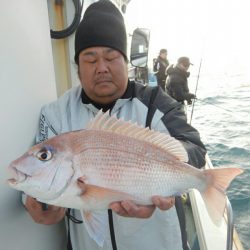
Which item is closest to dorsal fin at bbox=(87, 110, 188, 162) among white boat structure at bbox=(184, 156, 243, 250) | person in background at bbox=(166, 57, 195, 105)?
white boat structure at bbox=(184, 156, 243, 250)

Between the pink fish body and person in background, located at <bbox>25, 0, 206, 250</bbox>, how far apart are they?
26 centimetres

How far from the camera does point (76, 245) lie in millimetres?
1809

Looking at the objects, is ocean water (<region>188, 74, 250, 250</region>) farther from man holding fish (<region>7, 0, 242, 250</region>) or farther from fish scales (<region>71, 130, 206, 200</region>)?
fish scales (<region>71, 130, 206, 200</region>)

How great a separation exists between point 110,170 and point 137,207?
0.56ft

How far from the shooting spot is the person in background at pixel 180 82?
317 inches

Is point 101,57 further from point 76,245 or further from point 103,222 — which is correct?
point 76,245

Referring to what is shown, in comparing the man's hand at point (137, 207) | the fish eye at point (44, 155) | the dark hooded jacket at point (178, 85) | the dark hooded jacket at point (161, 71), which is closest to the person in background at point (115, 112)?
the man's hand at point (137, 207)

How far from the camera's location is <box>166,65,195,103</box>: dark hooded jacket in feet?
26.4

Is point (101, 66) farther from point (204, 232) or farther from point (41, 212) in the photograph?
point (204, 232)

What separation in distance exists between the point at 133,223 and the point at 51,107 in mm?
692

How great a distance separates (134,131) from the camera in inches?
52.0

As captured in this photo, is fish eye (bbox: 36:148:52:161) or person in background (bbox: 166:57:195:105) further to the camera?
person in background (bbox: 166:57:195:105)

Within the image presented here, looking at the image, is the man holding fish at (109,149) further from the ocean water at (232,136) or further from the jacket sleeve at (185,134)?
the ocean water at (232,136)

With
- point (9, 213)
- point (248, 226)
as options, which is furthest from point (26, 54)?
point (248, 226)
